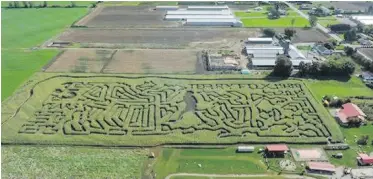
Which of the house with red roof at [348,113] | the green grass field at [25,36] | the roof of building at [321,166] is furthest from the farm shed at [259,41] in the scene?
the roof of building at [321,166]

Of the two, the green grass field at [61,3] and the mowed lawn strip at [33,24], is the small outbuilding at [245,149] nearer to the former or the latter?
the mowed lawn strip at [33,24]

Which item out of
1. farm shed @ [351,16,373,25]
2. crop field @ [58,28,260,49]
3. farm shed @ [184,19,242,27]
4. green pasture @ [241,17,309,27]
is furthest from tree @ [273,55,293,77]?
farm shed @ [351,16,373,25]

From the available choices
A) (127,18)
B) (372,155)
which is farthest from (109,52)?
(372,155)

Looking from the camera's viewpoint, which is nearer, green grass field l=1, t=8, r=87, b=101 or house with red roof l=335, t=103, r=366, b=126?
house with red roof l=335, t=103, r=366, b=126

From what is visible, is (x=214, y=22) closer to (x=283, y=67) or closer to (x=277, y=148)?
(x=283, y=67)

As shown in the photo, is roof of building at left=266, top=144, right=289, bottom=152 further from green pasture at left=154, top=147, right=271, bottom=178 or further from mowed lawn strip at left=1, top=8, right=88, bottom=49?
mowed lawn strip at left=1, top=8, right=88, bottom=49

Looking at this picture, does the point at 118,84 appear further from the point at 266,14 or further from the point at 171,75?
the point at 266,14
